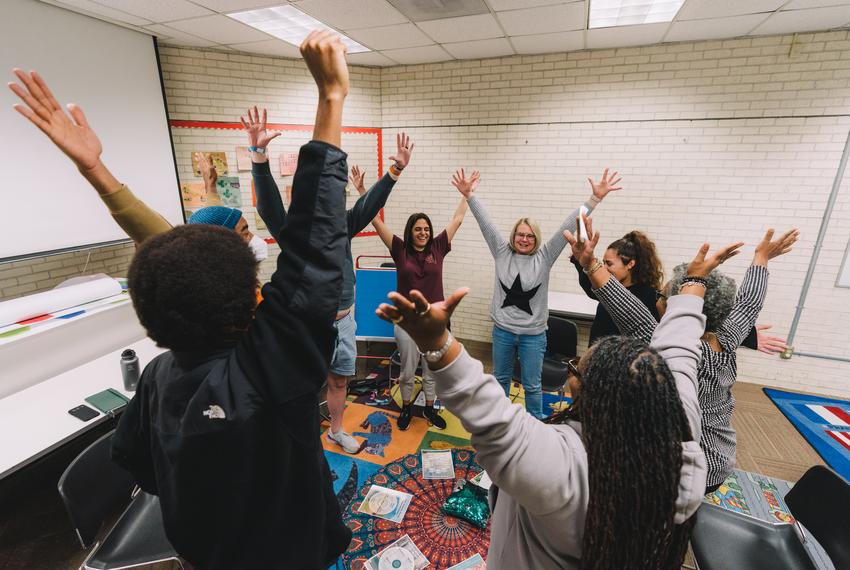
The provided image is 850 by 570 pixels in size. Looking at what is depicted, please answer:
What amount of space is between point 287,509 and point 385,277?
367 centimetres

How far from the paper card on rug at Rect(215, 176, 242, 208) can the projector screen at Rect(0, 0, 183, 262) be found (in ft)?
1.69

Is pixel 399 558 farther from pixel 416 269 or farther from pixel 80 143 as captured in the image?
pixel 80 143

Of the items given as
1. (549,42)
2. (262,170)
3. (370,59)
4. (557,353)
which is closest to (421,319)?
(262,170)

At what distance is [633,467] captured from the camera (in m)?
0.82

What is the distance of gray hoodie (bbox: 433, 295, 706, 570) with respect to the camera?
31.5 inches

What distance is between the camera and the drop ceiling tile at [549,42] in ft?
12.6

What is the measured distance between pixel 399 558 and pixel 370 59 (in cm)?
502

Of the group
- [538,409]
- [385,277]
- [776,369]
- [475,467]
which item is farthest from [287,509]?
[776,369]

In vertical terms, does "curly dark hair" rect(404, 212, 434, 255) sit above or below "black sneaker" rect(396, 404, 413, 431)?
above

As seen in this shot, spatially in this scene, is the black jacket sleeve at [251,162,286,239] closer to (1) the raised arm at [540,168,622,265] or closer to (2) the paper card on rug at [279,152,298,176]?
(1) the raised arm at [540,168,622,265]

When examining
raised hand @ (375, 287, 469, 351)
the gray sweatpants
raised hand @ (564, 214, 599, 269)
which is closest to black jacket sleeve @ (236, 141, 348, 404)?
raised hand @ (375, 287, 469, 351)

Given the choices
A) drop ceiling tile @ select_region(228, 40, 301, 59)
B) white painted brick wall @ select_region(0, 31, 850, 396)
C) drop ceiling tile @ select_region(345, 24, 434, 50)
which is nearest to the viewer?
drop ceiling tile @ select_region(345, 24, 434, 50)

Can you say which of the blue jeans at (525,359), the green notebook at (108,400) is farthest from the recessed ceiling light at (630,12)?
the green notebook at (108,400)

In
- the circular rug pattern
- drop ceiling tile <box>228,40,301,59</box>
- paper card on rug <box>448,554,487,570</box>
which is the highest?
drop ceiling tile <box>228,40,301,59</box>
